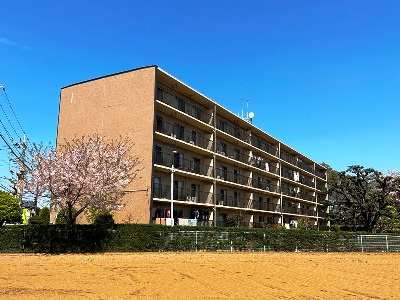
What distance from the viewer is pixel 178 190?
98.2 ft

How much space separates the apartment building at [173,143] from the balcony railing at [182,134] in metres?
0.07

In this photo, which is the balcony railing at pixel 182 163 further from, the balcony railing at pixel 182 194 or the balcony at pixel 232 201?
the balcony at pixel 232 201

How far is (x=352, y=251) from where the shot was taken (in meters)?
30.2

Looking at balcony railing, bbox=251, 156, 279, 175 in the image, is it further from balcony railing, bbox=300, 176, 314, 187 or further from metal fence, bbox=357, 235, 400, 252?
metal fence, bbox=357, 235, 400, 252

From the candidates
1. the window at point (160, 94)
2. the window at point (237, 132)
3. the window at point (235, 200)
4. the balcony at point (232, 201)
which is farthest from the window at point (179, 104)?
the window at point (235, 200)

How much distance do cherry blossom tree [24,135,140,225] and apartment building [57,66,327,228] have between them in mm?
3225

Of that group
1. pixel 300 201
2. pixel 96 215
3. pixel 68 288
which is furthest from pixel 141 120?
pixel 300 201

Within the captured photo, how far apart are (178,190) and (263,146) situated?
68.1ft

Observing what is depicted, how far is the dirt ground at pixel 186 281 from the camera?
10.0 m

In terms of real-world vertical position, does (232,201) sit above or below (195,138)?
below

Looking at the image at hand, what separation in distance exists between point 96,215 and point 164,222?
471cm

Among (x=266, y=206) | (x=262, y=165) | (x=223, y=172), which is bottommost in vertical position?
(x=266, y=206)

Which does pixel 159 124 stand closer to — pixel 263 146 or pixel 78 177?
pixel 78 177

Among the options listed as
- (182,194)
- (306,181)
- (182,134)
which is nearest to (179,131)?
(182,134)
